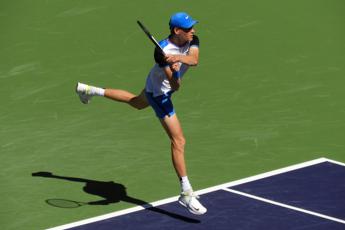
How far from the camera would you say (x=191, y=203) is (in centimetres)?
1241

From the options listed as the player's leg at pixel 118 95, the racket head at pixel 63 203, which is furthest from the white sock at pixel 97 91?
the racket head at pixel 63 203

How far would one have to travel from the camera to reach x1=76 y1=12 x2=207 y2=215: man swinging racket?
12258 millimetres

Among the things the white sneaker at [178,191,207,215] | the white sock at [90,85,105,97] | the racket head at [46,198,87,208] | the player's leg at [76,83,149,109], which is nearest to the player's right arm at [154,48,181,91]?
the player's leg at [76,83,149,109]

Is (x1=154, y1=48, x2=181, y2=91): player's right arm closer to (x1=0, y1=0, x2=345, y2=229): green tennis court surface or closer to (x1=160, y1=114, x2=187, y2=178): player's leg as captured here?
(x1=160, y1=114, x2=187, y2=178): player's leg

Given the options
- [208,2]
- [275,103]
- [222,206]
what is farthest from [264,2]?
[222,206]

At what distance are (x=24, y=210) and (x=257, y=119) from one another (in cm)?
493

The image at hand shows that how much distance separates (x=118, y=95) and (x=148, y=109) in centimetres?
341

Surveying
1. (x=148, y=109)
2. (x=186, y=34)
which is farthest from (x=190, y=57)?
(x=148, y=109)

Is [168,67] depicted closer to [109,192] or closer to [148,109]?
[109,192]

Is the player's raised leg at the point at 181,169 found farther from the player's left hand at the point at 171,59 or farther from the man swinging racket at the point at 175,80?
the player's left hand at the point at 171,59

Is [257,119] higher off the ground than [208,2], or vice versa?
[208,2]

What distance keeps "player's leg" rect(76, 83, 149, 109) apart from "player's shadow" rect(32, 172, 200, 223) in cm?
119

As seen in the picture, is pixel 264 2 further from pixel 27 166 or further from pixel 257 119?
pixel 27 166

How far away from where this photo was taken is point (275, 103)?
1719 cm
